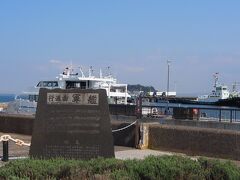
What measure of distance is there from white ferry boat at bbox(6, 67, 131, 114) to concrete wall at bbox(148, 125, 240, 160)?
114 ft

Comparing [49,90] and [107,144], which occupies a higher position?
[49,90]

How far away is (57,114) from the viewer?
1101cm

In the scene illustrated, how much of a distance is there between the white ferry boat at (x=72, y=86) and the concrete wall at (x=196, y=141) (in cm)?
3487

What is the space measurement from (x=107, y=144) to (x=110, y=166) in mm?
2979

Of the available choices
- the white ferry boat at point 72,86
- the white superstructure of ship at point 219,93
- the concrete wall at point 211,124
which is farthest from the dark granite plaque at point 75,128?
the white superstructure of ship at point 219,93

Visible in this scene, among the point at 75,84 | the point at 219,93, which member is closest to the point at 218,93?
the point at 219,93

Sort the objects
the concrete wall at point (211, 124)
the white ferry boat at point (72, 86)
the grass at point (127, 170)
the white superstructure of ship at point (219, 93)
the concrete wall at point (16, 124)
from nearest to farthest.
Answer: the grass at point (127, 170)
the concrete wall at point (16, 124)
the concrete wall at point (211, 124)
the white ferry boat at point (72, 86)
the white superstructure of ship at point (219, 93)

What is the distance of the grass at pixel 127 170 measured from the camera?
7582 mm

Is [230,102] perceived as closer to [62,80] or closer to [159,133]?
[62,80]

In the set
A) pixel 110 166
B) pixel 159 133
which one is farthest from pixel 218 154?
pixel 110 166

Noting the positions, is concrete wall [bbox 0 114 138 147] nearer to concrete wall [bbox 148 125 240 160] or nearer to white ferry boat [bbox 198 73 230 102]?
concrete wall [bbox 148 125 240 160]

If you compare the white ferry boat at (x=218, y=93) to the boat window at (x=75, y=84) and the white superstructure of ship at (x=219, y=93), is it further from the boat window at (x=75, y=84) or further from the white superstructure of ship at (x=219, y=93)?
the boat window at (x=75, y=84)

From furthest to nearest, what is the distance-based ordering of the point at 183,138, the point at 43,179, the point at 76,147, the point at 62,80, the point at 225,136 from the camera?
the point at 62,80
the point at 183,138
the point at 225,136
the point at 76,147
the point at 43,179

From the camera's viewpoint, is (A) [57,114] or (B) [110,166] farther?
(A) [57,114]
